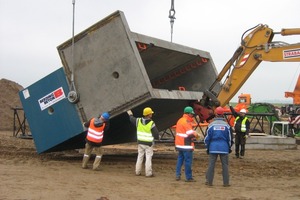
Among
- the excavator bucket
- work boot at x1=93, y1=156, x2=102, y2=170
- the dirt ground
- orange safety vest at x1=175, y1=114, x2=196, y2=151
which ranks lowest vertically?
the dirt ground

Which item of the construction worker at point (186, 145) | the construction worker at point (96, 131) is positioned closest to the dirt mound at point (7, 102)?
the construction worker at point (96, 131)

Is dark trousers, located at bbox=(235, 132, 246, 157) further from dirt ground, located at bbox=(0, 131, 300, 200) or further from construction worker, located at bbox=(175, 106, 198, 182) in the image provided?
construction worker, located at bbox=(175, 106, 198, 182)

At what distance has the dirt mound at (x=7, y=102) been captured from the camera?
21516 mm

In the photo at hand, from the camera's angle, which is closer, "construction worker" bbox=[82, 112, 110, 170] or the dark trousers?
"construction worker" bbox=[82, 112, 110, 170]

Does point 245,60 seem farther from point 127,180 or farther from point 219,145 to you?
point 127,180

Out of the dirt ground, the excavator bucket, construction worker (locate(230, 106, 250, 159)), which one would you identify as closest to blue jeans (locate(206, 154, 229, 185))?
the dirt ground

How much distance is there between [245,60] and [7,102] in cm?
1570

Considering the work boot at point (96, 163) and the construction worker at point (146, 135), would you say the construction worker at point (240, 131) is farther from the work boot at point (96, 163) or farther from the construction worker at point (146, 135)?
the work boot at point (96, 163)

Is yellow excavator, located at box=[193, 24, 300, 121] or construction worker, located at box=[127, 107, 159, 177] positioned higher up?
yellow excavator, located at box=[193, 24, 300, 121]

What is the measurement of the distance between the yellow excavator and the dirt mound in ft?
45.9

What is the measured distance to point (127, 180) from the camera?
7.73 m

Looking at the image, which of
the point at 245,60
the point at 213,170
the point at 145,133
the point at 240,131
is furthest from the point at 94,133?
the point at 240,131

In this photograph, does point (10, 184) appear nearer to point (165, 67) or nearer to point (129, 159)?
point (129, 159)

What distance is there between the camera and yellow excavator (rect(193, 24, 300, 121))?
956 cm
